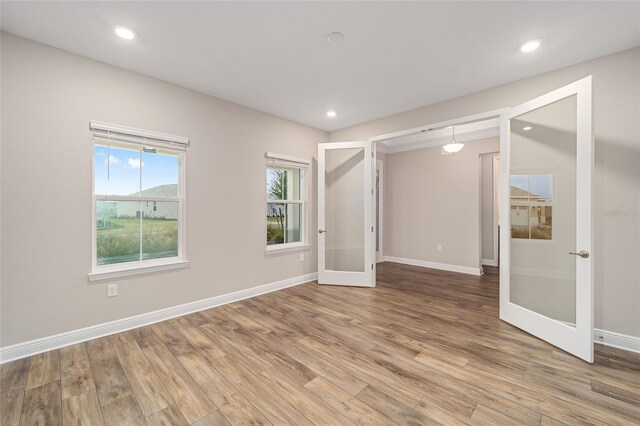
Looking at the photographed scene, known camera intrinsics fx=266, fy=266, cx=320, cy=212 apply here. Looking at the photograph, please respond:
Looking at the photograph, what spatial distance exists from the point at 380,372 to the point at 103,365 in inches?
87.9

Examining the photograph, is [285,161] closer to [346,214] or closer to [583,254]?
[346,214]

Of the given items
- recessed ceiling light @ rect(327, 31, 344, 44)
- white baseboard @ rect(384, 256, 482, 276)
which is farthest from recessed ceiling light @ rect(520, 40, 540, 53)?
white baseboard @ rect(384, 256, 482, 276)

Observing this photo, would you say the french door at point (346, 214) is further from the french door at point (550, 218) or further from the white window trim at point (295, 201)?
the french door at point (550, 218)

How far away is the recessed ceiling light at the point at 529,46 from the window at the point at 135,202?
3.65 m

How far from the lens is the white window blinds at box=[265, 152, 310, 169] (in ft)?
13.6

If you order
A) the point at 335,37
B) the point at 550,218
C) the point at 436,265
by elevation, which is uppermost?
the point at 335,37

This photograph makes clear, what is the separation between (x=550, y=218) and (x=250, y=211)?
3508 mm

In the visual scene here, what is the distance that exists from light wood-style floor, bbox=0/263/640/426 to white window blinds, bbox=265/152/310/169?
229 centimetres

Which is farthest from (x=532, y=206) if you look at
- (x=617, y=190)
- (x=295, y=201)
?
(x=295, y=201)

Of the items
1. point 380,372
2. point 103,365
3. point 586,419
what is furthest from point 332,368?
point 103,365

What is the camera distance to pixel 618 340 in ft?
8.01

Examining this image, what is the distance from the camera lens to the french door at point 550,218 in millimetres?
2223

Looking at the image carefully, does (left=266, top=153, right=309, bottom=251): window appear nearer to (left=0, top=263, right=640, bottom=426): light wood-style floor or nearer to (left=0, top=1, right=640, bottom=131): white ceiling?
(left=0, top=1, right=640, bottom=131): white ceiling

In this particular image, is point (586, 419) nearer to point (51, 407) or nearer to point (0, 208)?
point (51, 407)
